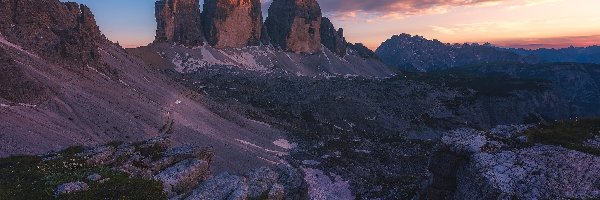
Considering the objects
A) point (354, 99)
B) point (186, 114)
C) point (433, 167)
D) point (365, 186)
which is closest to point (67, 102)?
point (186, 114)

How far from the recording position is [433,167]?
34938mm

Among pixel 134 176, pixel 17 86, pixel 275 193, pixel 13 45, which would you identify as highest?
pixel 13 45

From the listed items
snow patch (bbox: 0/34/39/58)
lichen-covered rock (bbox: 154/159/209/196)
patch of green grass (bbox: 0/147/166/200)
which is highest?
snow patch (bbox: 0/34/39/58)

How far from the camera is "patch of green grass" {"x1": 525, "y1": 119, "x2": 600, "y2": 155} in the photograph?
98.4 ft

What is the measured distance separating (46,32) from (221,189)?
105 metres

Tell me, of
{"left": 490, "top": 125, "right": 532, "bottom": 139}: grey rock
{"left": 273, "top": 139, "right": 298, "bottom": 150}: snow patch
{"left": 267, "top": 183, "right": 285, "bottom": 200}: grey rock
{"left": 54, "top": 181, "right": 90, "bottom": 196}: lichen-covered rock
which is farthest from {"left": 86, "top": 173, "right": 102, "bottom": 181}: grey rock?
{"left": 273, "top": 139, "right": 298, "bottom": 150}: snow patch

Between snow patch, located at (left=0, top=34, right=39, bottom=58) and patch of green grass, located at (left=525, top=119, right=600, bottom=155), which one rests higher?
snow patch, located at (left=0, top=34, right=39, bottom=58)

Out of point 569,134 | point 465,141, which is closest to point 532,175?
point 465,141

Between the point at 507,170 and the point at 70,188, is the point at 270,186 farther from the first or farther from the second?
the point at 507,170

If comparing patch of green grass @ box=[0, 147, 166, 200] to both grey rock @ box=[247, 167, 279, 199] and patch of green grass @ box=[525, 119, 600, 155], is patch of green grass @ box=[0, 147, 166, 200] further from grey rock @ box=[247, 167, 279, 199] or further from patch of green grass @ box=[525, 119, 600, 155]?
patch of green grass @ box=[525, 119, 600, 155]

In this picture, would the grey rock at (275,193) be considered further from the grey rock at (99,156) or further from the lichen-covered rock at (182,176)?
the grey rock at (99,156)

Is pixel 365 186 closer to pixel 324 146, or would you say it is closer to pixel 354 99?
pixel 324 146

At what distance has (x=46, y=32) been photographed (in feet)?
361

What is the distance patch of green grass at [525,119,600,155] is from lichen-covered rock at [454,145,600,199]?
3.38 ft
